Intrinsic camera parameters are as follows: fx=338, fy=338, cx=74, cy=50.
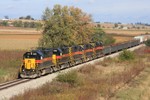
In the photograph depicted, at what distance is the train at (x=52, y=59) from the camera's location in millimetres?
30828

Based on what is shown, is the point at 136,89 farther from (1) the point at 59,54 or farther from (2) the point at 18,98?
(1) the point at 59,54

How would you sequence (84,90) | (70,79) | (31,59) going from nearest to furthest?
(84,90), (70,79), (31,59)

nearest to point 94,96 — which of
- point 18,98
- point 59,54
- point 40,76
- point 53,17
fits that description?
point 18,98

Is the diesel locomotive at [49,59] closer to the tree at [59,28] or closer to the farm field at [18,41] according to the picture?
the tree at [59,28]

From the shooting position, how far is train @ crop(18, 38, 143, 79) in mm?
30828

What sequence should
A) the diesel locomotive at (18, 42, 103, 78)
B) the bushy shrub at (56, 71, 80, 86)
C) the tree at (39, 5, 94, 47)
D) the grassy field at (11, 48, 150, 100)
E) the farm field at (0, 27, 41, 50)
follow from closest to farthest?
1. the grassy field at (11, 48, 150, 100)
2. the bushy shrub at (56, 71, 80, 86)
3. the diesel locomotive at (18, 42, 103, 78)
4. the tree at (39, 5, 94, 47)
5. the farm field at (0, 27, 41, 50)

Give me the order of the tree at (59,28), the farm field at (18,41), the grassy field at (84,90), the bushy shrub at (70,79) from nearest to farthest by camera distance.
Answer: the grassy field at (84,90)
the bushy shrub at (70,79)
the tree at (59,28)
the farm field at (18,41)

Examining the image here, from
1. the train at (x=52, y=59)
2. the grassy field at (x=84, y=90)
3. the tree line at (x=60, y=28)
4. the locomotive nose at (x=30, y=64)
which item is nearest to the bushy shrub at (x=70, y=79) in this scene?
the grassy field at (x=84, y=90)

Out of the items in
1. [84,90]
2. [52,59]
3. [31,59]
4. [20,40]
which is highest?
[31,59]

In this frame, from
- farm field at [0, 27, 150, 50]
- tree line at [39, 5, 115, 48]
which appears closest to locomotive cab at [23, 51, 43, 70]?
tree line at [39, 5, 115, 48]

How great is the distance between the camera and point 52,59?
34812 millimetres

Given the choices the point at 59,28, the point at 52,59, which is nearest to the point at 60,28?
the point at 59,28

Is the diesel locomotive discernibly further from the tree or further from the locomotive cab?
the tree

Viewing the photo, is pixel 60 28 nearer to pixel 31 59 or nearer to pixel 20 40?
pixel 31 59
